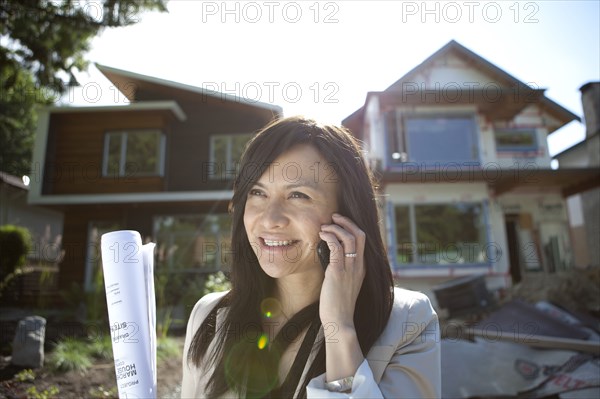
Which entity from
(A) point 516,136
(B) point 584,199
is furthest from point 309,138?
(B) point 584,199

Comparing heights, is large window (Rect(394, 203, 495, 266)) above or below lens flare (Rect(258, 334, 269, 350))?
above

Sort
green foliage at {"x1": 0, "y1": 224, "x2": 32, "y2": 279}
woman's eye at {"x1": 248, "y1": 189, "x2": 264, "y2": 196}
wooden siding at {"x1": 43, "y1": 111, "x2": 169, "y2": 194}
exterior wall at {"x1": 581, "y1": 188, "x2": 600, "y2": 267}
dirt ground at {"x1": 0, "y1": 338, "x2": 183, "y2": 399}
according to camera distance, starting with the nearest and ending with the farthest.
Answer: woman's eye at {"x1": 248, "y1": 189, "x2": 264, "y2": 196}
dirt ground at {"x1": 0, "y1": 338, "x2": 183, "y2": 399}
green foliage at {"x1": 0, "y1": 224, "x2": 32, "y2": 279}
wooden siding at {"x1": 43, "y1": 111, "x2": 169, "y2": 194}
exterior wall at {"x1": 581, "y1": 188, "x2": 600, "y2": 267}

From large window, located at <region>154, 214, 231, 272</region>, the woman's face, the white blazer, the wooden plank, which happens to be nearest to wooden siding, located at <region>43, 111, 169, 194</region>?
large window, located at <region>154, 214, 231, 272</region>

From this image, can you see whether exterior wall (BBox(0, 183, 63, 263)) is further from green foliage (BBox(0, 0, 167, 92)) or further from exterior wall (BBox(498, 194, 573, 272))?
exterior wall (BBox(498, 194, 573, 272))

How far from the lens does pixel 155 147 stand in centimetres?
1475

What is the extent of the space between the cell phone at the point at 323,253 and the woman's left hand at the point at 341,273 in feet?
0.13

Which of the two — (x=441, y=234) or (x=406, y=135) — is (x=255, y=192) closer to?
(x=441, y=234)

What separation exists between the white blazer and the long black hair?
2.7 inches

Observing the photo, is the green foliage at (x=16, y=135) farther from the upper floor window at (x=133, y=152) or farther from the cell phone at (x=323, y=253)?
the cell phone at (x=323, y=253)

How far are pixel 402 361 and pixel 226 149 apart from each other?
13.9 meters

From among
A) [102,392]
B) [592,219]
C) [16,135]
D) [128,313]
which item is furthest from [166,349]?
[16,135]

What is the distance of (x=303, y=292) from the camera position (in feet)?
6.49

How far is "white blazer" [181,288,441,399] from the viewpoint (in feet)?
4.40

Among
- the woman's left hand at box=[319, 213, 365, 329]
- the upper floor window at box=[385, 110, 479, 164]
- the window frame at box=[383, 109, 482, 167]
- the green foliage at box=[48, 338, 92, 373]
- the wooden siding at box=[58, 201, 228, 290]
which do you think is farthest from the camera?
the wooden siding at box=[58, 201, 228, 290]
